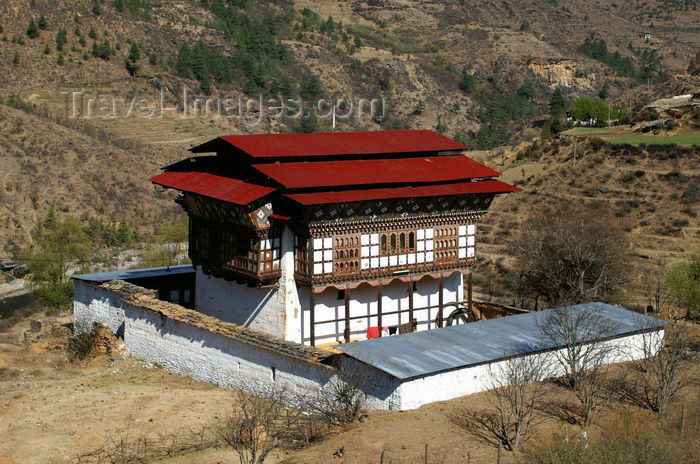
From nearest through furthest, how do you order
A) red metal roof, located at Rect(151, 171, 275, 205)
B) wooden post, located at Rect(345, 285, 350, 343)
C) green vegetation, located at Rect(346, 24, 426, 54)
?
red metal roof, located at Rect(151, 171, 275, 205) → wooden post, located at Rect(345, 285, 350, 343) → green vegetation, located at Rect(346, 24, 426, 54)

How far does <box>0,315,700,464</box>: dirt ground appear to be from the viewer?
23.6m

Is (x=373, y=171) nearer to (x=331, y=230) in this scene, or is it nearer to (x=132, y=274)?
(x=331, y=230)

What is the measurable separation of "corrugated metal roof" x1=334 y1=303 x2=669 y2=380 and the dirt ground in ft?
3.84

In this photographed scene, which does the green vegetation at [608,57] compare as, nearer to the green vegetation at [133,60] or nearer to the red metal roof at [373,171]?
the green vegetation at [133,60]

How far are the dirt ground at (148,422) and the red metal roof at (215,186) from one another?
Answer: 21.9ft

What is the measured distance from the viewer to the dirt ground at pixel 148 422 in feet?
77.5

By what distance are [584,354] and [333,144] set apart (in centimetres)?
1382

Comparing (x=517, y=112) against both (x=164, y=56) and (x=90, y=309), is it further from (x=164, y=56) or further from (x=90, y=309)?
(x=90, y=309)

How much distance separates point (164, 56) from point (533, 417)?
98.6 m

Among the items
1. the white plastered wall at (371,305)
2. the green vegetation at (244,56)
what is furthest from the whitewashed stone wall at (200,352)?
the green vegetation at (244,56)

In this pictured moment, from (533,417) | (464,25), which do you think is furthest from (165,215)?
(464,25)

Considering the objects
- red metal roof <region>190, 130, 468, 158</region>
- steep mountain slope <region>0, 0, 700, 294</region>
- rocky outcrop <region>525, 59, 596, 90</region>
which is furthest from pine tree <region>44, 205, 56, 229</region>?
rocky outcrop <region>525, 59, 596, 90</region>

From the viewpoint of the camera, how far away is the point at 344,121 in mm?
126250

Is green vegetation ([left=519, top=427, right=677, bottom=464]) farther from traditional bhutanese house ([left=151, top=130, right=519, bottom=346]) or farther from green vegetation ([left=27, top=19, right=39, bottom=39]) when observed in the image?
green vegetation ([left=27, top=19, right=39, bottom=39])
